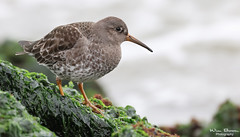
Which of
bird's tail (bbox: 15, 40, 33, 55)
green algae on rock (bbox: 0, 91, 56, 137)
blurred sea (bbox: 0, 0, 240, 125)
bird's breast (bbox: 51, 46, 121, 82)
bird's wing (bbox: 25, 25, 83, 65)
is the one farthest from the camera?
blurred sea (bbox: 0, 0, 240, 125)

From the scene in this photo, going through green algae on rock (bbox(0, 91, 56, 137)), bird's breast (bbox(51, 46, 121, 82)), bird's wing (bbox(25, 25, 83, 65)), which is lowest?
green algae on rock (bbox(0, 91, 56, 137))

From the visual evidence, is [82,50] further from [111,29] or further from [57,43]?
[111,29]

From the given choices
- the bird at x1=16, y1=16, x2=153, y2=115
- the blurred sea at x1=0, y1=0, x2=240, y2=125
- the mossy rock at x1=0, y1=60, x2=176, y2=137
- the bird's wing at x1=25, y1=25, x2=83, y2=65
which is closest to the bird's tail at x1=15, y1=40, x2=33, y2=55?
the bird at x1=16, y1=16, x2=153, y2=115

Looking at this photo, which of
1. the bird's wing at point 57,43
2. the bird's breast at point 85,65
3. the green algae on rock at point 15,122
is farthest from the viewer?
the bird's wing at point 57,43

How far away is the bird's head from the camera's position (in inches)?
219

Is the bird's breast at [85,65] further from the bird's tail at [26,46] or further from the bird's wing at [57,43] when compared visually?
the bird's tail at [26,46]

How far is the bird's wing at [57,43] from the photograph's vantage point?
5.23 meters

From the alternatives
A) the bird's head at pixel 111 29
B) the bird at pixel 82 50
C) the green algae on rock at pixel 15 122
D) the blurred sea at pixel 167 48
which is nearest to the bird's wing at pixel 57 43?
the bird at pixel 82 50

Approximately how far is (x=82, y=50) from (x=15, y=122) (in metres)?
2.16

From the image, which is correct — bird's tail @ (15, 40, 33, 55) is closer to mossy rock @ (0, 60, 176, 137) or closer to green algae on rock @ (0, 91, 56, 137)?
mossy rock @ (0, 60, 176, 137)

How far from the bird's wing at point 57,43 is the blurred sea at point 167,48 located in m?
6.90

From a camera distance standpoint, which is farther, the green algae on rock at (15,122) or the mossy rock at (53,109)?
the mossy rock at (53,109)

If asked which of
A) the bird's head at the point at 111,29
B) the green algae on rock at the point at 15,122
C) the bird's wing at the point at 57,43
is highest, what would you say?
the bird's head at the point at 111,29

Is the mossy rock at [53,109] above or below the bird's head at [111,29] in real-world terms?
below
